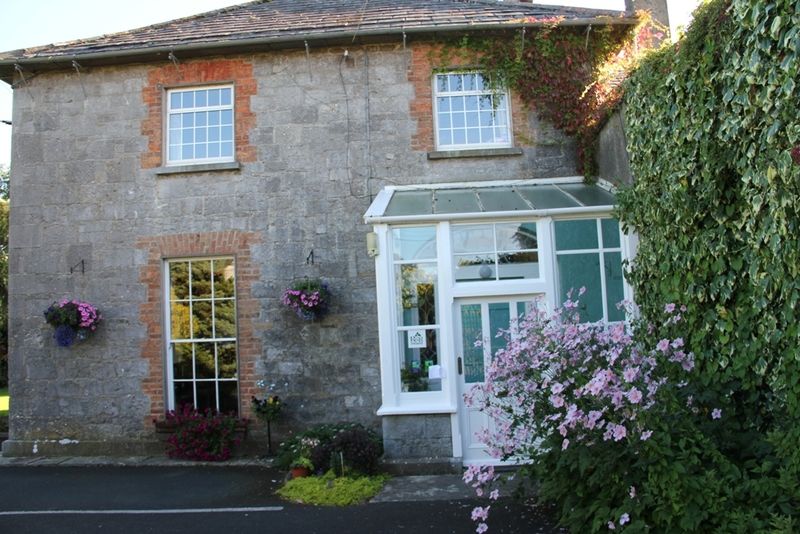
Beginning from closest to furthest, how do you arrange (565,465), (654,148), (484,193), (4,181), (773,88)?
1. (773,88)
2. (565,465)
3. (654,148)
4. (484,193)
5. (4,181)

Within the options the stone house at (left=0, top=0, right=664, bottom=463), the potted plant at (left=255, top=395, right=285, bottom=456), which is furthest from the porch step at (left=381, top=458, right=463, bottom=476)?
the potted plant at (left=255, top=395, right=285, bottom=456)

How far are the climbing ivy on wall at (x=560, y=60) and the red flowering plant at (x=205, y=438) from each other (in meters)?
5.97

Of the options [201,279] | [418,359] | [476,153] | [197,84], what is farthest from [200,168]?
[418,359]

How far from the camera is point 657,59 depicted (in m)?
6.47

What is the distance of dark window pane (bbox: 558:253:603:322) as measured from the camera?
8.20m

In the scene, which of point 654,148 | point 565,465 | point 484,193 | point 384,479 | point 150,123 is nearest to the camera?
point 565,465

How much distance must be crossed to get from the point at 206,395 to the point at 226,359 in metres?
0.59

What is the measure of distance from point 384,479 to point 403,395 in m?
1.02

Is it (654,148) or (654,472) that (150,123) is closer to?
(654,148)

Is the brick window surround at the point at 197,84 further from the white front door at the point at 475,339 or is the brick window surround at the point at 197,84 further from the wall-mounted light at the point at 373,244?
the white front door at the point at 475,339


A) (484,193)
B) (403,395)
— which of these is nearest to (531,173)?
(484,193)

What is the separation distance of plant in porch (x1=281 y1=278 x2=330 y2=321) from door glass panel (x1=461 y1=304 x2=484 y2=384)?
198 cm

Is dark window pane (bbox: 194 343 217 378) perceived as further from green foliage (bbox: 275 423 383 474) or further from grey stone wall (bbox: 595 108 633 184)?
grey stone wall (bbox: 595 108 633 184)

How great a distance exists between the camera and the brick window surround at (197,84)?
376 inches
